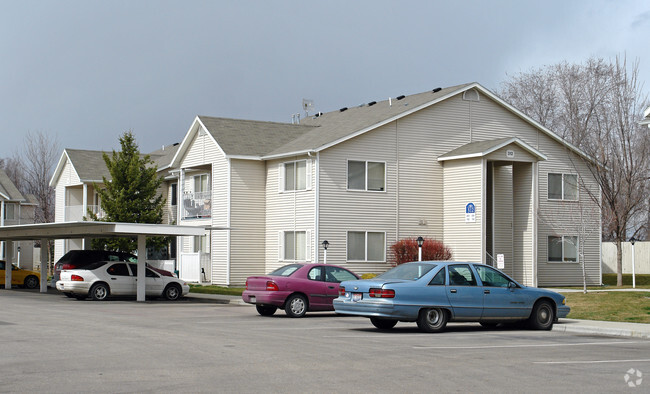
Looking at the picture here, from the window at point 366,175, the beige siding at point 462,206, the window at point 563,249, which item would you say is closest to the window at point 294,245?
the window at point 366,175

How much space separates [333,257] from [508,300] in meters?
16.6

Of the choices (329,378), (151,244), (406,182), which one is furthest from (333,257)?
(329,378)

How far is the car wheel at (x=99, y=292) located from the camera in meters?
28.7

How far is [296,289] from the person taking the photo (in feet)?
73.2

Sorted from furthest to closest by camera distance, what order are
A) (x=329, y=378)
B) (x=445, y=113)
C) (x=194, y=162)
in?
(x=194, y=162) → (x=445, y=113) → (x=329, y=378)

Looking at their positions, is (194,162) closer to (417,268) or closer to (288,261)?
(288,261)

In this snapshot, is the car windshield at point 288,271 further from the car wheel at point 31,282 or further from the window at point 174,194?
the window at point 174,194

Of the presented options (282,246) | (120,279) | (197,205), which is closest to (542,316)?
(120,279)

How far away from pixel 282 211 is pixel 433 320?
19.7m

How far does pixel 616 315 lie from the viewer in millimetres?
21906

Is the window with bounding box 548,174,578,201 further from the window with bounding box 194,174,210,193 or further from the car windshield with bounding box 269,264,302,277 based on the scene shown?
the car windshield with bounding box 269,264,302,277

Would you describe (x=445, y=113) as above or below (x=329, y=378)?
above

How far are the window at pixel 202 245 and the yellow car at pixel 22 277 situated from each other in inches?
300

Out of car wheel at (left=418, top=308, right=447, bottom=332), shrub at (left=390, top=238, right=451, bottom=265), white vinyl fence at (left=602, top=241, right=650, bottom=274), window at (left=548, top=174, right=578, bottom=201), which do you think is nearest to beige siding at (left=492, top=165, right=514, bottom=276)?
window at (left=548, top=174, right=578, bottom=201)
